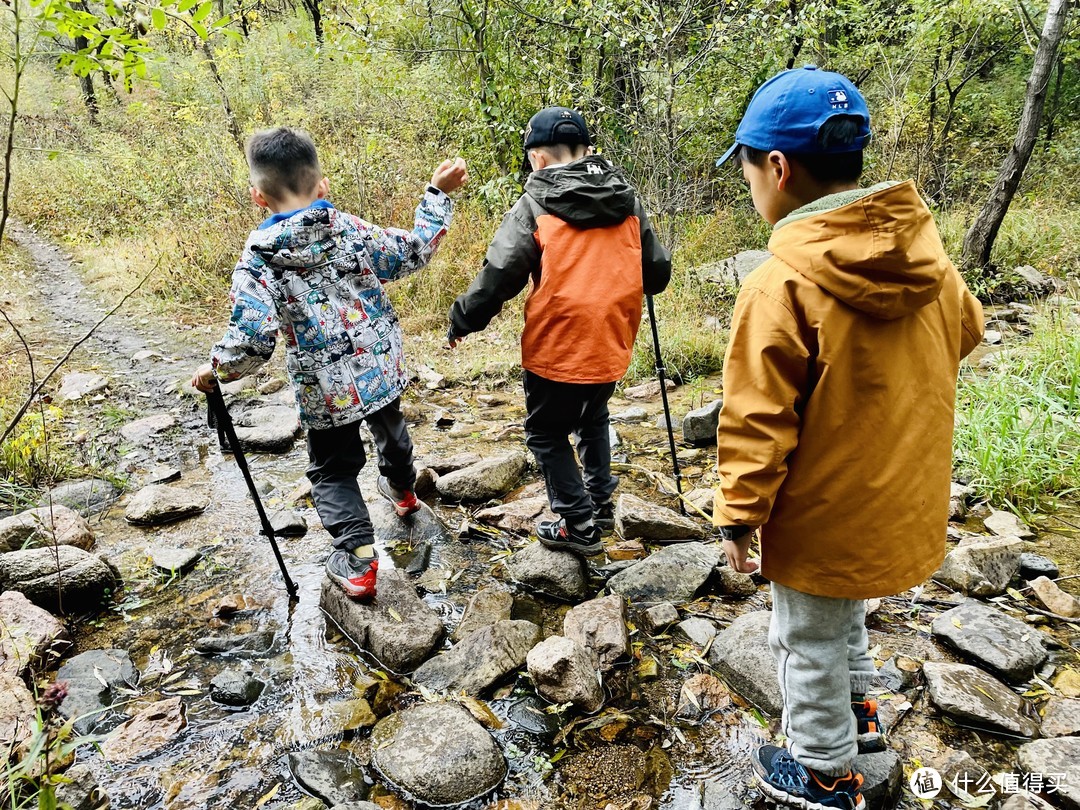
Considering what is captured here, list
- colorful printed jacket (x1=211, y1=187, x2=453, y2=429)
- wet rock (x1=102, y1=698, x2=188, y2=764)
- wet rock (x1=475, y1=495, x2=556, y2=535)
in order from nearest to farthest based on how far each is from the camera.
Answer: wet rock (x1=102, y1=698, x2=188, y2=764)
colorful printed jacket (x1=211, y1=187, x2=453, y2=429)
wet rock (x1=475, y1=495, x2=556, y2=535)

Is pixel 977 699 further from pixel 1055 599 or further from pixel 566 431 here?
pixel 566 431

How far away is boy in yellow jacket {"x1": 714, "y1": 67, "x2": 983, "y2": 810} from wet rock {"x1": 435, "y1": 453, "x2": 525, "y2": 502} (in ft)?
8.21

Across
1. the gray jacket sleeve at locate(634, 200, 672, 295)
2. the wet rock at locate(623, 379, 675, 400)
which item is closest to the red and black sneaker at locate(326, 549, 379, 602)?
the gray jacket sleeve at locate(634, 200, 672, 295)

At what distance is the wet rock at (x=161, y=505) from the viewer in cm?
414

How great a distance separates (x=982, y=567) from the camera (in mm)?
3006

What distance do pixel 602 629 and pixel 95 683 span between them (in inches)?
84.0

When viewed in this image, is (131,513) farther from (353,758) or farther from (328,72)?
(328,72)

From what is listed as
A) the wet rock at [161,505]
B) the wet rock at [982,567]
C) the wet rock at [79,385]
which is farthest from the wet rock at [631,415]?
the wet rock at [79,385]

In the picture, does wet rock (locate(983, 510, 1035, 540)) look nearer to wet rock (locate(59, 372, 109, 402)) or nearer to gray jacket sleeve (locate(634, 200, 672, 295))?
gray jacket sleeve (locate(634, 200, 672, 295))

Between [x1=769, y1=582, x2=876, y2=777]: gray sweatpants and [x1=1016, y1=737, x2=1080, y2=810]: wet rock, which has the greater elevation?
[x1=769, y1=582, x2=876, y2=777]: gray sweatpants

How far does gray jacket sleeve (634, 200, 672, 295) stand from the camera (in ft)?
10.5

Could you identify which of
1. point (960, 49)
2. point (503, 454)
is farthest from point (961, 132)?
point (503, 454)

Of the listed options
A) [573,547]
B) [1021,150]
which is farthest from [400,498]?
[1021,150]

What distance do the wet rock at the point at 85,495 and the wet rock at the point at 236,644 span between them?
188 cm
